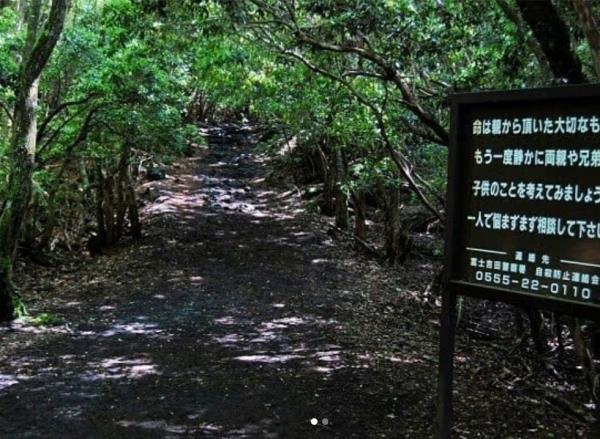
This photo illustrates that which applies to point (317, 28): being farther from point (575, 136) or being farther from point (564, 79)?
point (575, 136)

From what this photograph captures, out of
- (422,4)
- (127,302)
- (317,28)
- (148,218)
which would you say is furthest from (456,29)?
(148,218)

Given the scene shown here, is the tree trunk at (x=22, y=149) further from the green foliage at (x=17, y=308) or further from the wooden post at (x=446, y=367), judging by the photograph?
the wooden post at (x=446, y=367)

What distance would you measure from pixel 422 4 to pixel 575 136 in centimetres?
584

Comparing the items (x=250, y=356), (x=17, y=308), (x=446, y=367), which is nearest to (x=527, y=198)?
(x=446, y=367)

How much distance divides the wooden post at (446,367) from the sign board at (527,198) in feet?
0.72

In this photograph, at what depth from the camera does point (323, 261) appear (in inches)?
599

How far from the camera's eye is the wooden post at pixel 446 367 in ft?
13.7

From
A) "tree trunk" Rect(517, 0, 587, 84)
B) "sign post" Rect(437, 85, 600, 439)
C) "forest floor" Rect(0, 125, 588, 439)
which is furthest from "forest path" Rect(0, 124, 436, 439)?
"tree trunk" Rect(517, 0, 587, 84)

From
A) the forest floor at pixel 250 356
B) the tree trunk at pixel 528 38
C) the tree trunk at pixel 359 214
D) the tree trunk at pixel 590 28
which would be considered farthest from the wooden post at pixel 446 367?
the tree trunk at pixel 359 214

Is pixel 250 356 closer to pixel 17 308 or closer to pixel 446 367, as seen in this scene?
pixel 17 308

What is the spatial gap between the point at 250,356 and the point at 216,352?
46 cm

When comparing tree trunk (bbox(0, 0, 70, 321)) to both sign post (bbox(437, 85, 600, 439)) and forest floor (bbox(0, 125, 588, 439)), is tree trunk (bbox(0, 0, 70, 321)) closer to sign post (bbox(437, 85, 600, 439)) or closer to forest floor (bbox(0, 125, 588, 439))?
forest floor (bbox(0, 125, 588, 439))

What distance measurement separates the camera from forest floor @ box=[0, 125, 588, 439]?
19.8 feet

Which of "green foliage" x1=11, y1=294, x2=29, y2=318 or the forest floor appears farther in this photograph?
"green foliage" x1=11, y1=294, x2=29, y2=318
